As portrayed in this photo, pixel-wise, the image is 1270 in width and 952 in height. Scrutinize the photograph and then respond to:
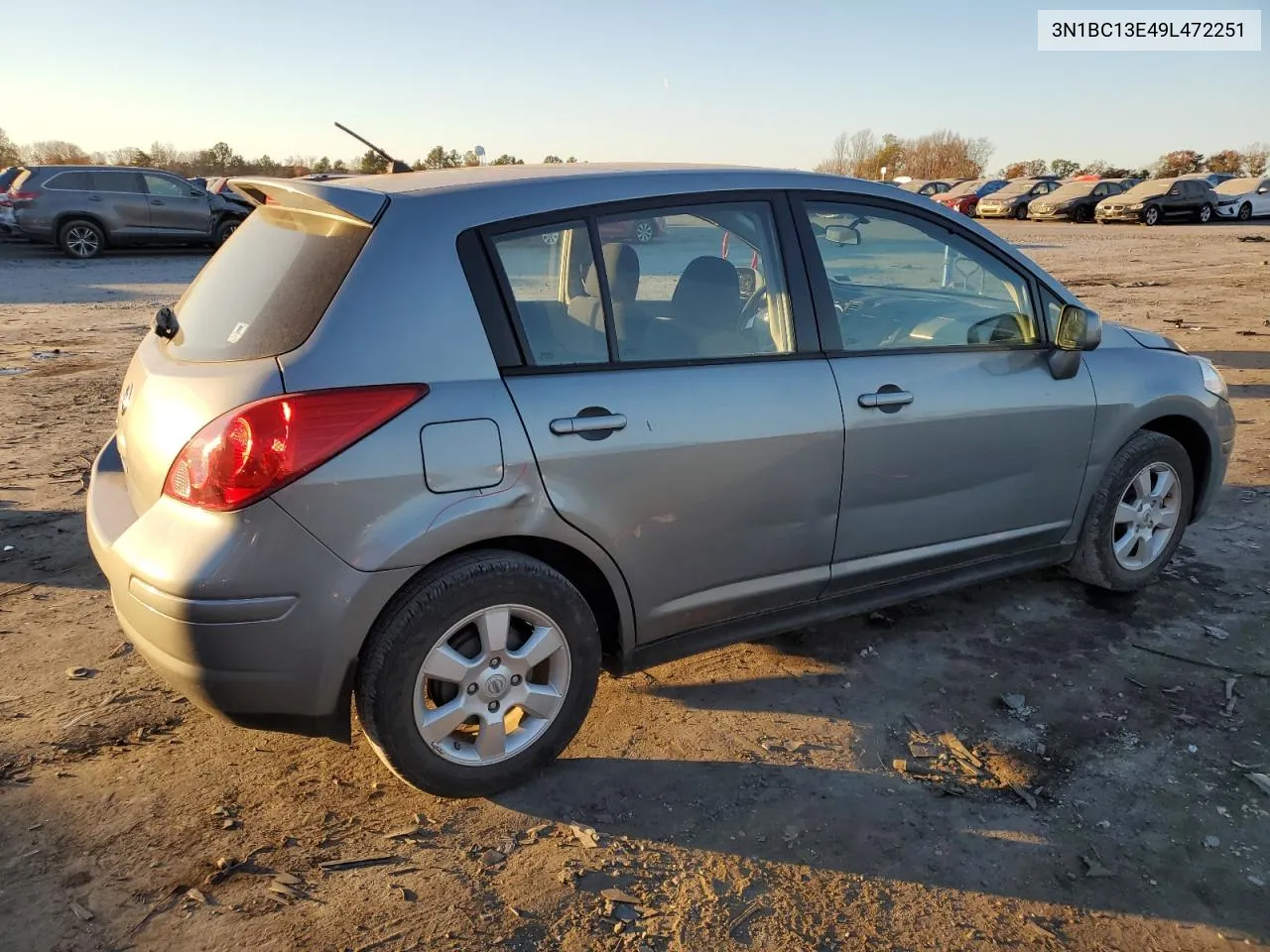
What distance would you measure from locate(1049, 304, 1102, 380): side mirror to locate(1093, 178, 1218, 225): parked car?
31.8 m

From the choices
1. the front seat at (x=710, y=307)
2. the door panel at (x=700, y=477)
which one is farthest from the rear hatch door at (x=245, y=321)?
the front seat at (x=710, y=307)

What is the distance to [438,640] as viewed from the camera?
265cm

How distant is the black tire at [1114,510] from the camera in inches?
161

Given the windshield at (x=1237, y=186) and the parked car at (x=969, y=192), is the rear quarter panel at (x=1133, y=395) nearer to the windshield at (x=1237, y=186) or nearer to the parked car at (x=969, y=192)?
the windshield at (x=1237, y=186)

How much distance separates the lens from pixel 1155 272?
17.0 meters

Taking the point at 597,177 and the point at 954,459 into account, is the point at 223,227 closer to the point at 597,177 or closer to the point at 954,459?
the point at 597,177

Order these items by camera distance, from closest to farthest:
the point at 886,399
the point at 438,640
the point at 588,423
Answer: the point at 438,640 < the point at 588,423 < the point at 886,399

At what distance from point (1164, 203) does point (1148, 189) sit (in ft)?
3.08

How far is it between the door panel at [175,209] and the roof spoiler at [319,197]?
18.8 metres

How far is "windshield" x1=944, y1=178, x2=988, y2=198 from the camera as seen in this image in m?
38.4

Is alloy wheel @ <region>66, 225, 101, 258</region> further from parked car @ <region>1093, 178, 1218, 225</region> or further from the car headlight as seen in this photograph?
parked car @ <region>1093, 178, 1218, 225</region>

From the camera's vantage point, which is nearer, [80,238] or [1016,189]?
[80,238]

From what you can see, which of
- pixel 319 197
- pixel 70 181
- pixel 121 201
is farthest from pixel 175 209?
pixel 319 197

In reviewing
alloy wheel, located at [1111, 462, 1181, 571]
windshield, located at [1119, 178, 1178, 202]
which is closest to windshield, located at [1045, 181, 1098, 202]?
windshield, located at [1119, 178, 1178, 202]
